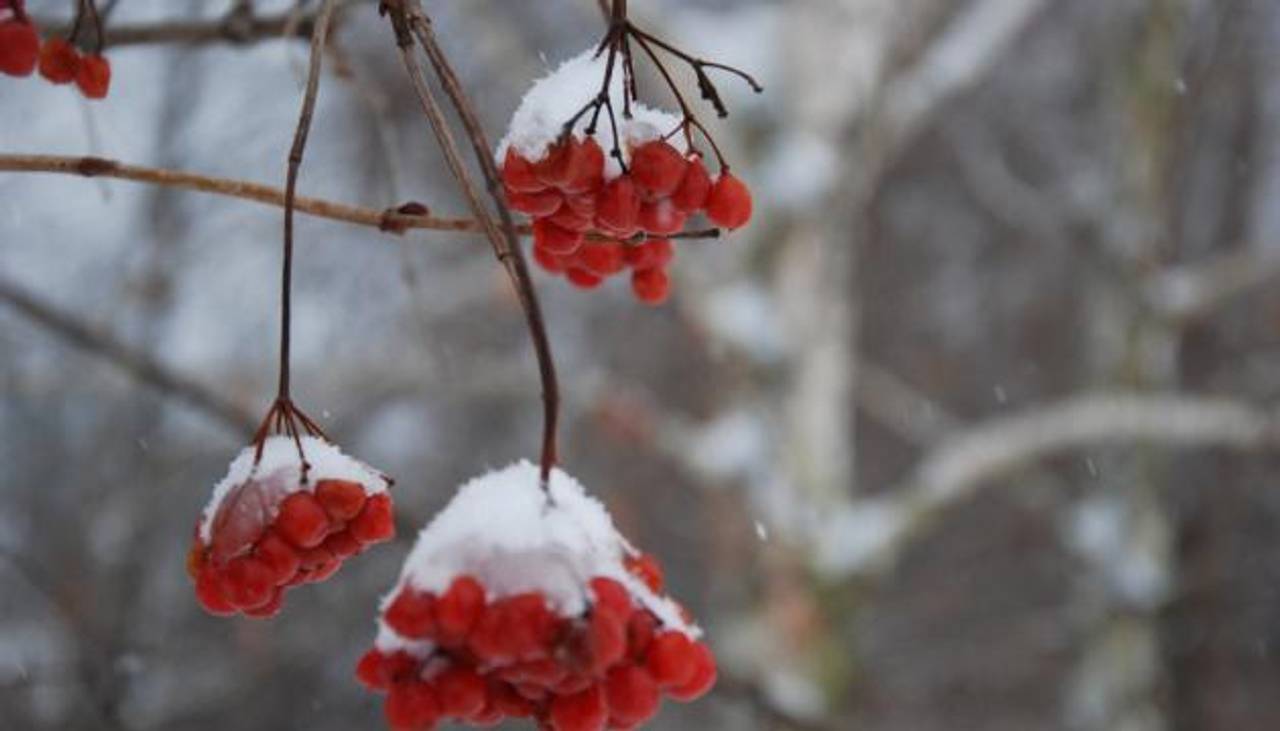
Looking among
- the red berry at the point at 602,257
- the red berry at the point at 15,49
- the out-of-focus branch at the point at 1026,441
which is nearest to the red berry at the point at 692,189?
the red berry at the point at 602,257

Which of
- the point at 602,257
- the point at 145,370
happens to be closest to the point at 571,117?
the point at 602,257

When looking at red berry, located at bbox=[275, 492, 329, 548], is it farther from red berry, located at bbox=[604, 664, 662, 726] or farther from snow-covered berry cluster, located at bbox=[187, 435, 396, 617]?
red berry, located at bbox=[604, 664, 662, 726]

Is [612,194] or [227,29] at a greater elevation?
[227,29]

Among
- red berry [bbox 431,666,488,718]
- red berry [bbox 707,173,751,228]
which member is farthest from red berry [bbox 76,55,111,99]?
red berry [bbox 431,666,488,718]

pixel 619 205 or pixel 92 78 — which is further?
pixel 92 78

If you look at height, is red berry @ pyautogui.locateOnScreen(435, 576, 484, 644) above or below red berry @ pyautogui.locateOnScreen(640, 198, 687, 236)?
below

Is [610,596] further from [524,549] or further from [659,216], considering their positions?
[659,216]

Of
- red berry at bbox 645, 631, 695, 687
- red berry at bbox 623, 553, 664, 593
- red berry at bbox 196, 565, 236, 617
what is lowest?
red berry at bbox 645, 631, 695, 687

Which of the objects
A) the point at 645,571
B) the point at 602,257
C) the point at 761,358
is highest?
the point at 761,358
